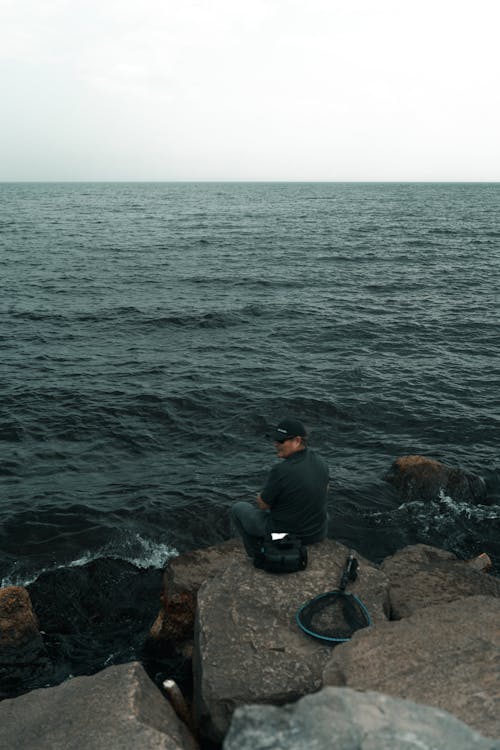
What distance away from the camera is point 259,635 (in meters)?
6.11

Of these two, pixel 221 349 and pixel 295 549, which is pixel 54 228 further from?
pixel 295 549

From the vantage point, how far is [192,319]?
25688 millimetres

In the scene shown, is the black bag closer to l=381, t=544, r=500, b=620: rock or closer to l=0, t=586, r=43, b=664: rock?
l=381, t=544, r=500, b=620: rock

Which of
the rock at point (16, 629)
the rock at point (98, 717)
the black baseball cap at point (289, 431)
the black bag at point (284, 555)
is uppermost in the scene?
the black baseball cap at point (289, 431)

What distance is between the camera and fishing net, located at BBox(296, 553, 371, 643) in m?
6.12

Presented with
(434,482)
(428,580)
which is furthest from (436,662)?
(434,482)

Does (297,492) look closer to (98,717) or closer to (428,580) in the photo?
(428,580)

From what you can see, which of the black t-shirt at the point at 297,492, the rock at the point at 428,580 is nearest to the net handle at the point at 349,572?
the black t-shirt at the point at 297,492

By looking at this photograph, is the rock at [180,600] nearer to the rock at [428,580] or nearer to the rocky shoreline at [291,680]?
the rocky shoreline at [291,680]

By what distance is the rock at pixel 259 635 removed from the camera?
5.46m

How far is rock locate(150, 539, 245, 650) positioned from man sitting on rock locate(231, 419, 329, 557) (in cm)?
79

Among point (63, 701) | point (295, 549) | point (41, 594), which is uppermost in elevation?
point (295, 549)

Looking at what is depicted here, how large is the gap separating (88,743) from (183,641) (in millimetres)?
3226

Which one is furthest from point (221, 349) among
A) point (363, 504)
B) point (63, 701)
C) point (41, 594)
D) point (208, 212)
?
point (208, 212)
